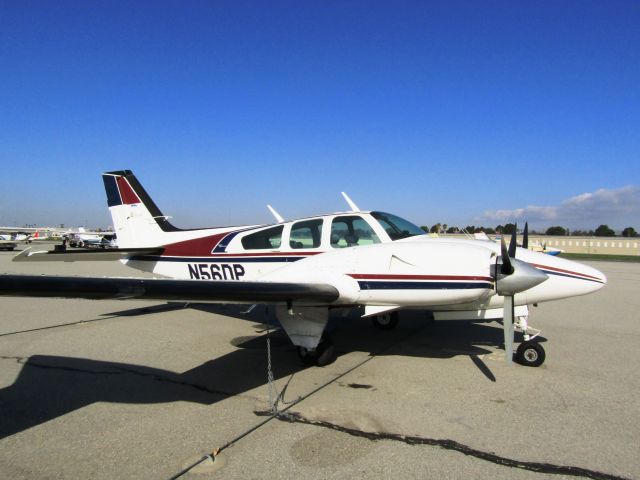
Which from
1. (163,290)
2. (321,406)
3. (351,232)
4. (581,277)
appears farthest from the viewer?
(351,232)

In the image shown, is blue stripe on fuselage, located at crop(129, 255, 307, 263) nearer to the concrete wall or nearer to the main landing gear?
the main landing gear

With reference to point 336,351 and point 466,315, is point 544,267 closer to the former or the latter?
point 466,315

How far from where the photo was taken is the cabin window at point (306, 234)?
6996 mm

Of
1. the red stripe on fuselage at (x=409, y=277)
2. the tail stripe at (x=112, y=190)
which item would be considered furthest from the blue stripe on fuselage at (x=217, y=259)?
the red stripe on fuselage at (x=409, y=277)

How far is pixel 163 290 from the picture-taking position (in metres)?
3.83

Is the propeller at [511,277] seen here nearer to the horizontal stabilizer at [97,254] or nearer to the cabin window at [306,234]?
the cabin window at [306,234]

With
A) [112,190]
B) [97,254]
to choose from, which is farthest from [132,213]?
[97,254]

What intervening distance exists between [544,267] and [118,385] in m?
5.84

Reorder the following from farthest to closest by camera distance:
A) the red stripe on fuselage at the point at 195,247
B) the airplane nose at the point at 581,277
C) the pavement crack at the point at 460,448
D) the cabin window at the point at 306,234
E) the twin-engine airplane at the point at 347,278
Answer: the red stripe on fuselage at the point at 195,247
the cabin window at the point at 306,234
the airplane nose at the point at 581,277
the twin-engine airplane at the point at 347,278
the pavement crack at the point at 460,448

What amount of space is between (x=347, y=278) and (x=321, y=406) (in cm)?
159

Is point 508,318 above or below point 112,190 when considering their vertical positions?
below

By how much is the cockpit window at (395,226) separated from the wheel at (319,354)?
203cm

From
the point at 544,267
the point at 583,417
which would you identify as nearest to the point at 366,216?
the point at 544,267

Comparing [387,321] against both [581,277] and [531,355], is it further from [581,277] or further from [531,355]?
[581,277]
